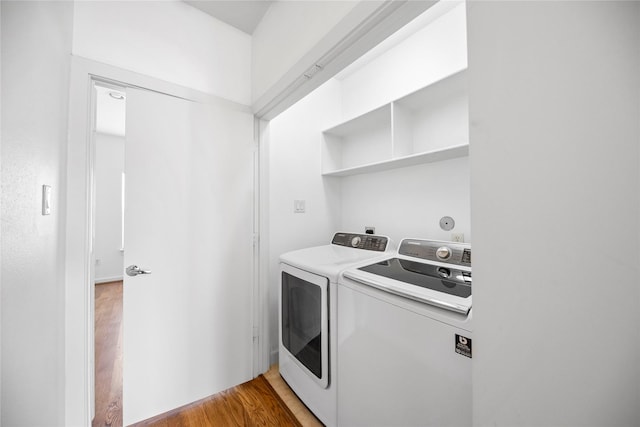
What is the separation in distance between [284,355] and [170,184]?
4.58ft

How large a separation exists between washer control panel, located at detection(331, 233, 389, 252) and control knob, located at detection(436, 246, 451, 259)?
0.40 meters

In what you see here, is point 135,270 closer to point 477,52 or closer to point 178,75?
point 178,75

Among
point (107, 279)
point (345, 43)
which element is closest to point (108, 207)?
point (107, 279)

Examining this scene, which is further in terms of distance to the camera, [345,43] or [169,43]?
[169,43]

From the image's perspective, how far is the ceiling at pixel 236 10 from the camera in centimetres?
146

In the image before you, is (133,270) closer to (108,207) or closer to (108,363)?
(108,363)

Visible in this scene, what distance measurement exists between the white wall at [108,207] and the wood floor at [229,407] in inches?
122

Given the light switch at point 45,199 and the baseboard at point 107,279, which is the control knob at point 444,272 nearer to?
the light switch at point 45,199

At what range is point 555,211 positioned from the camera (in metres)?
0.35

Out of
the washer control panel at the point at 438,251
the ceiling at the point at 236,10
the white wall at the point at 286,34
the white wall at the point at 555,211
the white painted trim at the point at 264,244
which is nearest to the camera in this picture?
the white wall at the point at 555,211

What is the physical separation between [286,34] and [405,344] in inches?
68.7

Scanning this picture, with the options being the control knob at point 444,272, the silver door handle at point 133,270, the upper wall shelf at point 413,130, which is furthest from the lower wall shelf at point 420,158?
the silver door handle at point 133,270

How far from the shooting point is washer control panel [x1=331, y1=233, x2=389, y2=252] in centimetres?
178

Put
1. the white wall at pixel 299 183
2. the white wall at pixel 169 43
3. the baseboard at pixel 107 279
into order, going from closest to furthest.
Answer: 1. the white wall at pixel 169 43
2. the white wall at pixel 299 183
3. the baseboard at pixel 107 279
